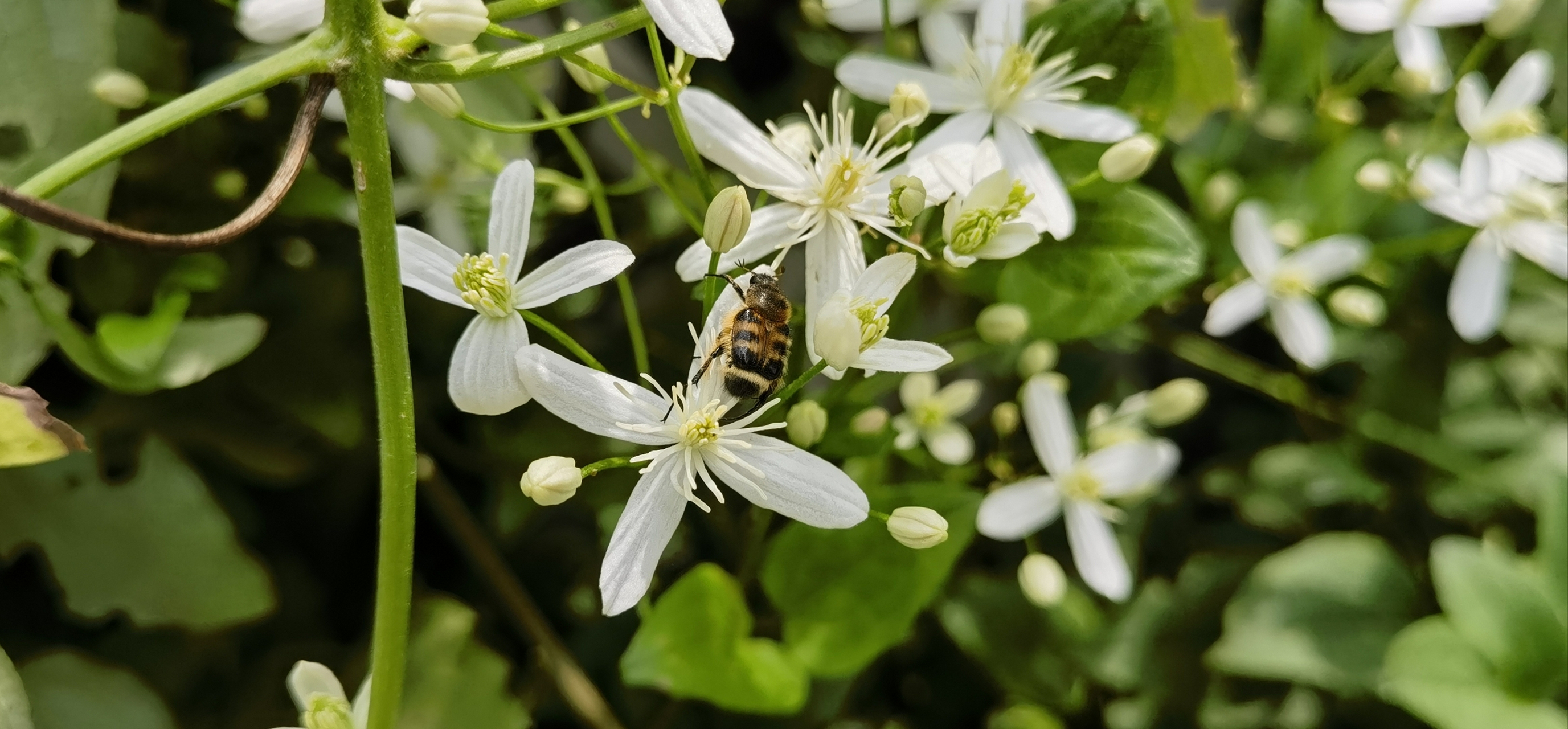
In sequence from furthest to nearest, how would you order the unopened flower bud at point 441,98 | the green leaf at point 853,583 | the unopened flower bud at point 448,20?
1. the green leaf at point 853,583
2. the unopened flower bud at point 441,98
3. the unopened flower bud at point 448,20

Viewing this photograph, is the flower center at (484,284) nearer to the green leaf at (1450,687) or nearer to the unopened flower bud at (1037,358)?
the unopened flower bud at (1037,358)

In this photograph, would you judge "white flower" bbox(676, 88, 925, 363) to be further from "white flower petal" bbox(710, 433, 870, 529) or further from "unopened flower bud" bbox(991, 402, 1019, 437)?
"unopened flower bud" bbox(991, 402, 1019, 437)

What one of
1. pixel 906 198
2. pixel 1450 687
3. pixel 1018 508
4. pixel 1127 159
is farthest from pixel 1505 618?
pixel 906 198

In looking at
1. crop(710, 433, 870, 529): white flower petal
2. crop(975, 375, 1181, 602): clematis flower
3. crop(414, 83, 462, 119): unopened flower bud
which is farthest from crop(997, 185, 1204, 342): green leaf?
crop(414, 83, 462, 119): unopened flower bud

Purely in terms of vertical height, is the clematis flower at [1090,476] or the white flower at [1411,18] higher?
the white flower at [1411,18]

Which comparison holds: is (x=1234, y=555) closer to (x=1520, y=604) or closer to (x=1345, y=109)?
(x=1520, y=604)

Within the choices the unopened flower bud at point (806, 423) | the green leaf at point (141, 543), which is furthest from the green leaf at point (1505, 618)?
the green leaf at point (141, 543)

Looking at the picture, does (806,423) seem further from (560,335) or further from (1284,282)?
(1284,282)
